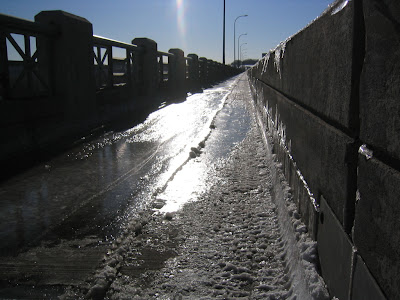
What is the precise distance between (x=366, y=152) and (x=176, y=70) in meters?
21.8

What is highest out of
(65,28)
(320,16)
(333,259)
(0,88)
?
(65,28)

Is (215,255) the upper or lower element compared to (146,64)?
lower

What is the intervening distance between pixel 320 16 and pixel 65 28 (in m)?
7.35

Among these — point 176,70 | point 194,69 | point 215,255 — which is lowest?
point 215,255

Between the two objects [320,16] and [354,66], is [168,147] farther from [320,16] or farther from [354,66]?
[354,66]

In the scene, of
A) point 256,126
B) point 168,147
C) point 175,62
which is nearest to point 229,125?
point 256,126

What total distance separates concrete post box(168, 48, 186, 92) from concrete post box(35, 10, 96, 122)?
12.5 metres

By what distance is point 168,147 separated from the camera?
727cm

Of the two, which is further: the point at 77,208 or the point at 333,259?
the point at 77,208

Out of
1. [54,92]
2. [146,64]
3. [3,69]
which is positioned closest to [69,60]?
[54,92]

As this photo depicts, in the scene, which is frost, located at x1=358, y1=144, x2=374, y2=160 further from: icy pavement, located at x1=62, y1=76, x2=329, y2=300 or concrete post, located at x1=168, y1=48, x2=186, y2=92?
concrete post, located at x1=168, y1=48, x2=186, y2=92

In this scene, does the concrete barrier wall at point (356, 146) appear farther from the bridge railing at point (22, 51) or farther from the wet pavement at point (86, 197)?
the bridge railing at point (22, 51)

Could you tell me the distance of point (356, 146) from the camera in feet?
5.15

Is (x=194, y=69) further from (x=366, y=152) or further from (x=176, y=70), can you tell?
(x=366, y=152)
